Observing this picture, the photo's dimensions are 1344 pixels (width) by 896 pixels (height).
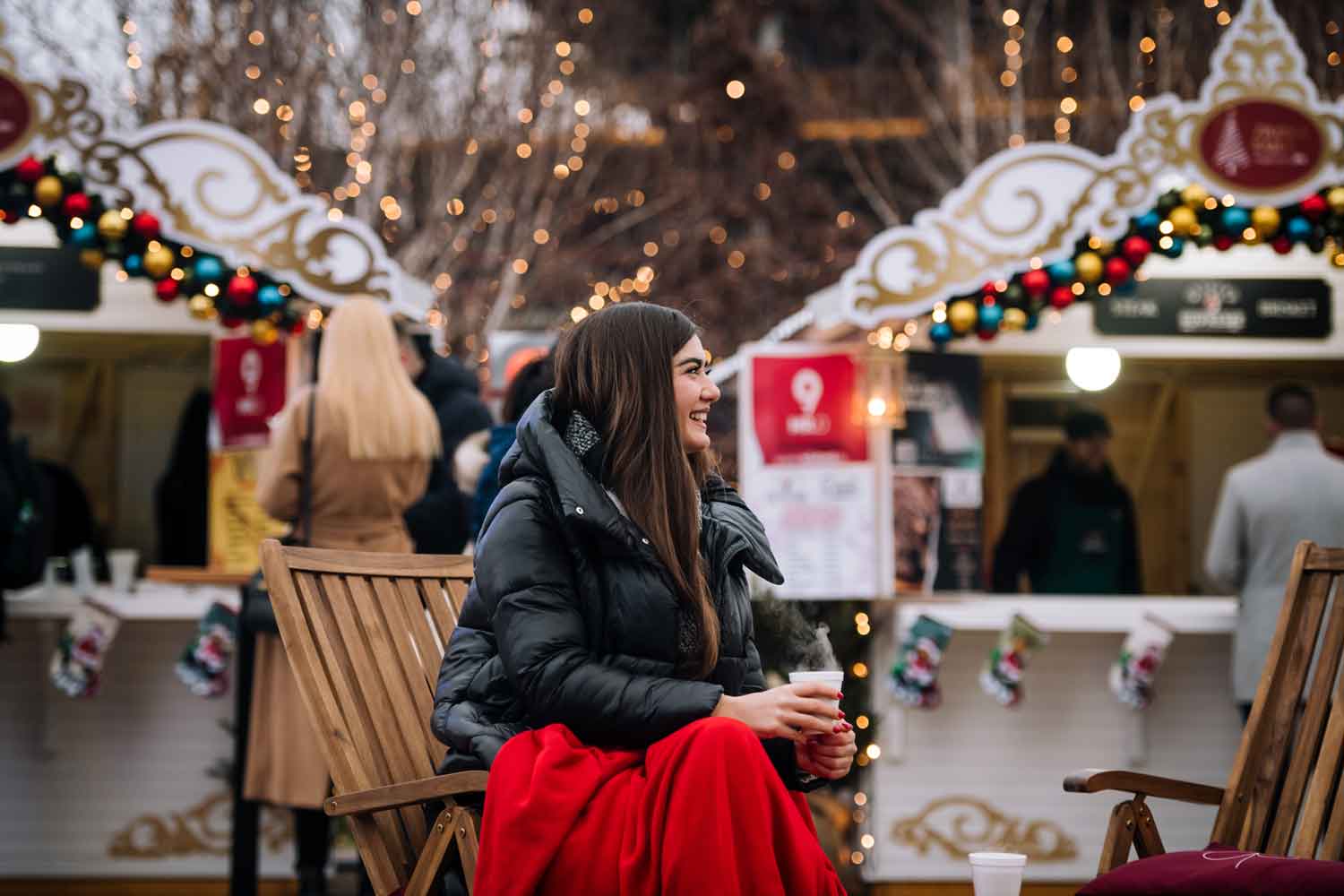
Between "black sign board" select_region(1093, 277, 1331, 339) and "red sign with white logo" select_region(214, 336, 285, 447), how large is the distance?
4.07m

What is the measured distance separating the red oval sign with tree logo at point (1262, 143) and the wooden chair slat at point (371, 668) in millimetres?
4200

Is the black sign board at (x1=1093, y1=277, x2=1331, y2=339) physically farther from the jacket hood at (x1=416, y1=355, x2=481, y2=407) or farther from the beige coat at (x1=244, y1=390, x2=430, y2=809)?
the beige coat at (x1=244, y1=390, x2=430, y2=809)

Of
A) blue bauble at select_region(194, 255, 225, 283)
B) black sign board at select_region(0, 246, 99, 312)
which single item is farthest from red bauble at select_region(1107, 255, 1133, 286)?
black sign board at select_region(0, 246, 99, 312)

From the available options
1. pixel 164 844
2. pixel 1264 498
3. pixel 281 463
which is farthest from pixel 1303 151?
pixel 164 844

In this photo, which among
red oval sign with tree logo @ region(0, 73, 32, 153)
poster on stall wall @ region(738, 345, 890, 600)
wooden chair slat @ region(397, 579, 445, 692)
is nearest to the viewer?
wooden chair slat @ region(397, 579, 445, 692)

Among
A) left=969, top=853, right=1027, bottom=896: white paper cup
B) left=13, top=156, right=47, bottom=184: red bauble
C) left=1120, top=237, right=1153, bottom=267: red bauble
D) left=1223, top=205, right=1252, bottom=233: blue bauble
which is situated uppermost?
left=13, top=156, right=47, bottom=184: red bauble

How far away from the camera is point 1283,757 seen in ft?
12.3

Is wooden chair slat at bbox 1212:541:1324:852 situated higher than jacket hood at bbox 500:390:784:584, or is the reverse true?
jacket hood at bbox 500:390:784:584

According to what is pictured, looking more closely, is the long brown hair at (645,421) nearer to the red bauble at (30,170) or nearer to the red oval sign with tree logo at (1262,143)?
the red bauble at (30,170)

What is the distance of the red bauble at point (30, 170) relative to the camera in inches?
243

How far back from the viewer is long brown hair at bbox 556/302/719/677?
312 centimetres

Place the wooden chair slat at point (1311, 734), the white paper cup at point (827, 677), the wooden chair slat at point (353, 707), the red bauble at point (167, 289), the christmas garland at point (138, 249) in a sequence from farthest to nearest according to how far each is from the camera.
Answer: the red bauble at point (167, 289) < the christmas garland at point (138, 249) < the wooden chair slat at point (1311, 734) < the wooden chair slat at point (353, 707) < the white paper cup at point (827, 677)

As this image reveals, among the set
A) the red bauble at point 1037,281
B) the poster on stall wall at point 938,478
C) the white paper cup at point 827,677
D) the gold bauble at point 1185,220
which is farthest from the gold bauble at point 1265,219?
the white paper cup at point 827,677

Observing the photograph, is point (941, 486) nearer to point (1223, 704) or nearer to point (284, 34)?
point (1223, 704)
